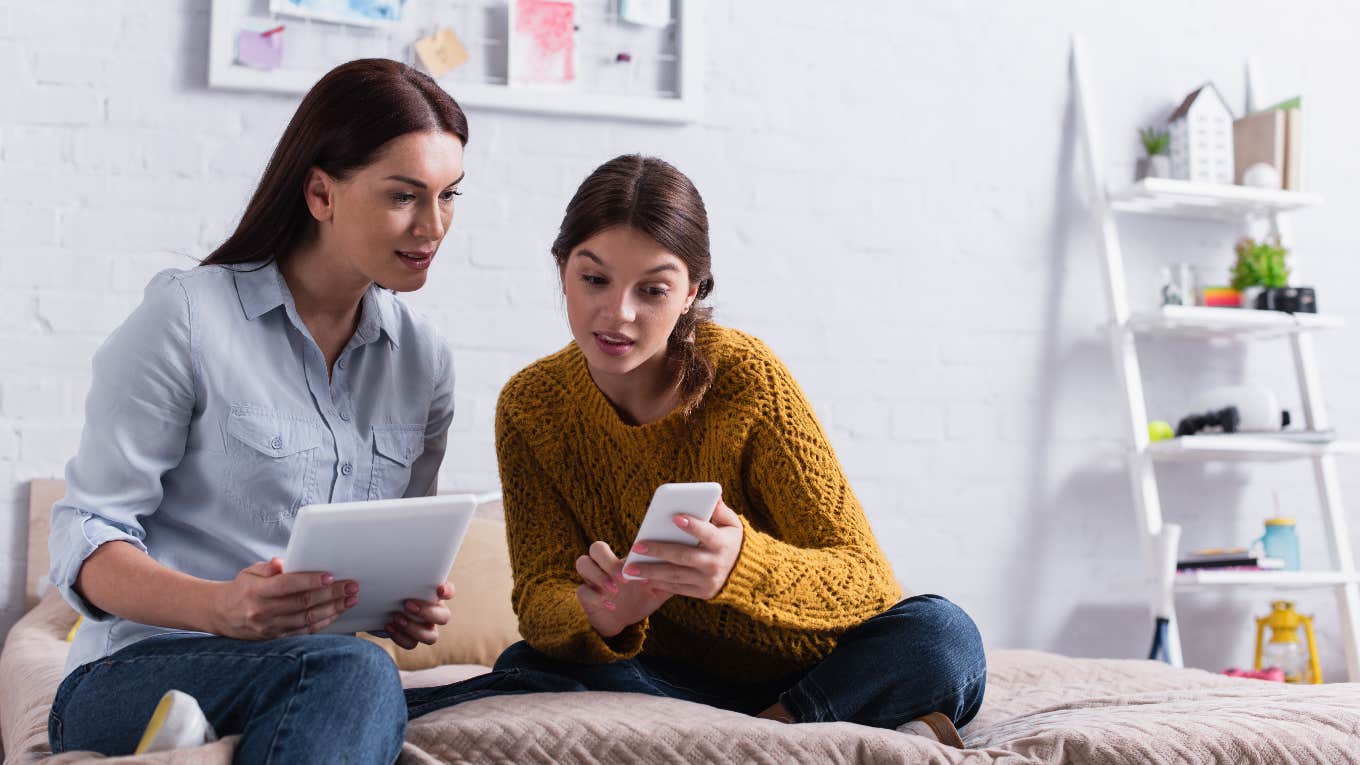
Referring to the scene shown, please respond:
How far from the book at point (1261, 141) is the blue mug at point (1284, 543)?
29.8 inches

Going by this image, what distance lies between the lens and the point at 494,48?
252 cm

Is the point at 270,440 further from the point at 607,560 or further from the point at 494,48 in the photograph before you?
the point at 494,48

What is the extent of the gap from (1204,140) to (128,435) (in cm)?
240

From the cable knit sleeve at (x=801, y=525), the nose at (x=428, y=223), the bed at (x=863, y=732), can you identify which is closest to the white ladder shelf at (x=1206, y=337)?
the bed at (x=863, y=732)

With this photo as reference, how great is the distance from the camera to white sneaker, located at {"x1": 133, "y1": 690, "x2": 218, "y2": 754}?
942 millimetres

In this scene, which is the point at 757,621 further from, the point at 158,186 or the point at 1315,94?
the point at 1315,94

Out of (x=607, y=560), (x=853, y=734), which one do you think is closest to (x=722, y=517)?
(x=607, y=560)

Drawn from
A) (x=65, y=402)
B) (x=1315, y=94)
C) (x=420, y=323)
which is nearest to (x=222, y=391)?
(x=420, y=323)

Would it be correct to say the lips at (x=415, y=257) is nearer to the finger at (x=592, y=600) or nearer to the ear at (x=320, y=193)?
the ear at (x=320, y=193)

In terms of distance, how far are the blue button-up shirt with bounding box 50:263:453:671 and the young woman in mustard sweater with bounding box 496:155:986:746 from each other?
0.21 m

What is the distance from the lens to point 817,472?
1371 mm

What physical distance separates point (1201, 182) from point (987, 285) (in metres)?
0.51

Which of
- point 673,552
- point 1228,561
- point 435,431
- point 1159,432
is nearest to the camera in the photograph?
point 673,552

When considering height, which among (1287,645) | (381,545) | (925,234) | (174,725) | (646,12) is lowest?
(1287,645)
